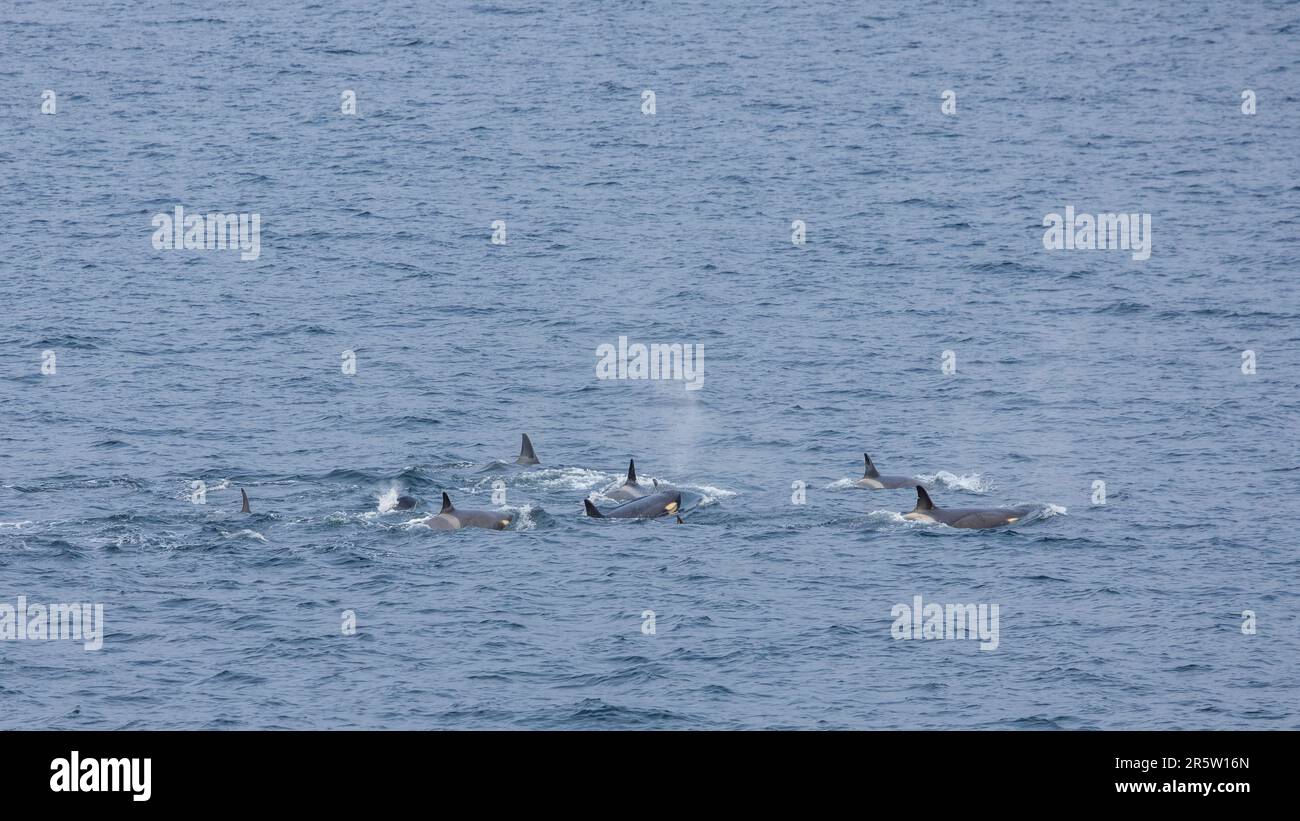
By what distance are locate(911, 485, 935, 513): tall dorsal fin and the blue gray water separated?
1.18 metres

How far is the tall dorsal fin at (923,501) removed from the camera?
48.6m

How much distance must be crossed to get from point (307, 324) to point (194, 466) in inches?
961

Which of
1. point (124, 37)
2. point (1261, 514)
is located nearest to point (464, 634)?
point (1261, 514)

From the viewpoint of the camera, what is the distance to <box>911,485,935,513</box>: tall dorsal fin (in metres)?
48.6

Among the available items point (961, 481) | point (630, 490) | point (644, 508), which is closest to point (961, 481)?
point (961, 481)

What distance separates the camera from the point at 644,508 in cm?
4969

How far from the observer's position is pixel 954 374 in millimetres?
70812

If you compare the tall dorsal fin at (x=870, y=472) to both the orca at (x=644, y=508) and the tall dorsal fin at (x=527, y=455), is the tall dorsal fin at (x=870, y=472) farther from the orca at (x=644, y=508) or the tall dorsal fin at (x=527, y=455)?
the tall dorsal fin at (x=527, y=455)

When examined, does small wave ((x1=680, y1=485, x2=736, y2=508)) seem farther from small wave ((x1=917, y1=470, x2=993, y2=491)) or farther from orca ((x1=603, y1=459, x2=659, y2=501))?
small wave ((x1=917, y1=470, x2=993, y2=491))

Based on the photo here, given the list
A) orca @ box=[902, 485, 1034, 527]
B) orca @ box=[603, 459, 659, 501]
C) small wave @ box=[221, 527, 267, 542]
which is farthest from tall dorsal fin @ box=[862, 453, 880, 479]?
small wave @ box=[221, 527, 267, 542]

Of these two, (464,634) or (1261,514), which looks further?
(1261,514)

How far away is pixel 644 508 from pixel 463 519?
194 inches

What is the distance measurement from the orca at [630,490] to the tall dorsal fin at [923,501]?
745 cm
